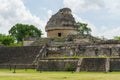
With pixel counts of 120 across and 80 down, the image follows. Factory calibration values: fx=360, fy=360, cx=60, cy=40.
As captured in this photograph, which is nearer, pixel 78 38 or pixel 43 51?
pixel 43 51

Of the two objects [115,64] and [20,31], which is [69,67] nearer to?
[115,64]

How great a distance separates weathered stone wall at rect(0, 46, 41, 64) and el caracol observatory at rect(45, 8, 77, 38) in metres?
7.87

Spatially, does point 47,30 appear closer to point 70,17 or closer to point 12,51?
point 70,17

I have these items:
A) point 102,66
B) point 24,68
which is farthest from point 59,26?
point 102,66

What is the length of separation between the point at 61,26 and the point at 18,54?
31.8ft

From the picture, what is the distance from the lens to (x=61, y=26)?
1868 inches

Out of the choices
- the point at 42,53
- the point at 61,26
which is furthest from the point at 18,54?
the point at 61,26

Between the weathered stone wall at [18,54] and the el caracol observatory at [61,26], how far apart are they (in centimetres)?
787

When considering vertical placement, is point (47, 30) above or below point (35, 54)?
above

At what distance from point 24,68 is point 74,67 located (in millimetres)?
5628

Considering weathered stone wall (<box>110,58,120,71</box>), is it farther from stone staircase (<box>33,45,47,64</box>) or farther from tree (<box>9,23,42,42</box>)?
tree (<box>9,23,42,42</box>)

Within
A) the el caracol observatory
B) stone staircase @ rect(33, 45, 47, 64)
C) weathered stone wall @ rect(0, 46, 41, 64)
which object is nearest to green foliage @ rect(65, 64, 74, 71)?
stone staircase @ rect(33, 45, 47, 64)

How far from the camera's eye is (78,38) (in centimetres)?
4219

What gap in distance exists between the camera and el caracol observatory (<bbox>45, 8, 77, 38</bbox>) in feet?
156
